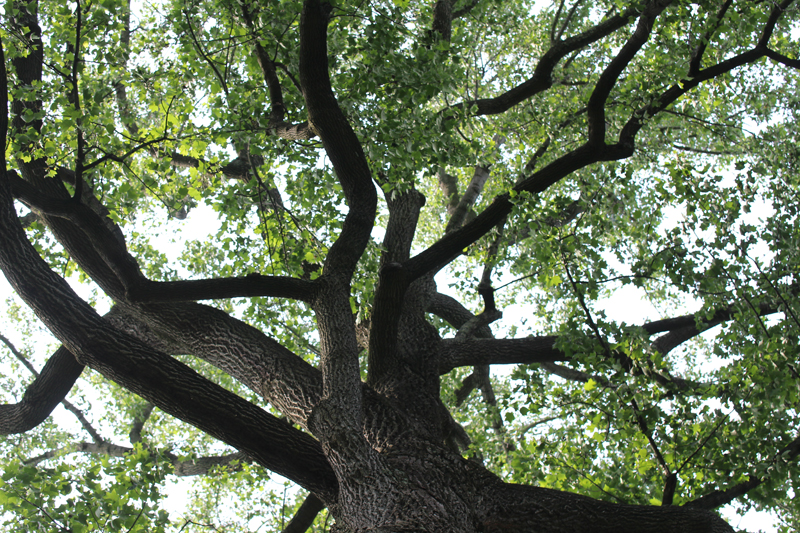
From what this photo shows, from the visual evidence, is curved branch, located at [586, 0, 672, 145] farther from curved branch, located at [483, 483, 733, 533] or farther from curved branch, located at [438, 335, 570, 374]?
curved branch, located at [483, 483, 733, 533]

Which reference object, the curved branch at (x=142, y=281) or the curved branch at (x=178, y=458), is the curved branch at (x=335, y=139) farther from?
the curved branch at (x=178, y=458)

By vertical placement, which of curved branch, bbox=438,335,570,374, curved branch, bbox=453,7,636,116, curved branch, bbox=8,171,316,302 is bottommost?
curved branch, bbox=8,171,316,302

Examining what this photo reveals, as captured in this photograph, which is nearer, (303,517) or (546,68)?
(303,517)

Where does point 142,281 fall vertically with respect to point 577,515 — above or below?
above

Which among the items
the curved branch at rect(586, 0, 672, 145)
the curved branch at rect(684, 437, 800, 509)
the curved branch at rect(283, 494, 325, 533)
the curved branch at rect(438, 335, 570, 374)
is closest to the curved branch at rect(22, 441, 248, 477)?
the curved branch at rect(283, 494, 325, 533)

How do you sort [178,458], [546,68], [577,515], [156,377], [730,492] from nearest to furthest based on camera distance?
[577,515] → [730,492] → [156,377] → [546,68] → [178,458]

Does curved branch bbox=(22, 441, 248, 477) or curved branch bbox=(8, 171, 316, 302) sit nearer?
curved branch bbox=(8, 171, 316, 302)

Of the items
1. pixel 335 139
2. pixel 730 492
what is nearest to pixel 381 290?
pixel 335 139

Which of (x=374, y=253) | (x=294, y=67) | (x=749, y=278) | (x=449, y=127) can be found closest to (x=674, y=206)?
(x=749, y=278)

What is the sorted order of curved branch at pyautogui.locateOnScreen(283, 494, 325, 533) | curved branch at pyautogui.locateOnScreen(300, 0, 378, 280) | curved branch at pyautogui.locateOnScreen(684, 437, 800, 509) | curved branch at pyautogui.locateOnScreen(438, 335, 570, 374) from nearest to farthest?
curved branch at pyautogui.locateOnScreen(684, 437, 800, 509), curved branch at pyautogui.locateOnScreen(300, 0, 378, 280), curved branch at pyautogui.locateOnScreen(283, 494, 325, 533), curved branch at pyautogui.locateOnScreen(438, 335, 570, 374)

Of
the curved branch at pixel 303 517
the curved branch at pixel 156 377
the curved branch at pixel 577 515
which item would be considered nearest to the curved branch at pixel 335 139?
the curved branch at pixel 156 377

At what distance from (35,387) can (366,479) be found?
4.65 metres

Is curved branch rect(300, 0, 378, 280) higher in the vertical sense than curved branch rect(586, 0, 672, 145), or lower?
lower

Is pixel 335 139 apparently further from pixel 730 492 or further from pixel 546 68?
pixel 730 492
